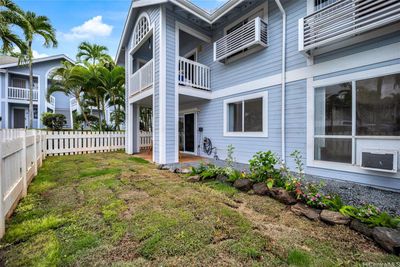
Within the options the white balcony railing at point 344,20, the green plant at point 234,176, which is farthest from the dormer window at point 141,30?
the green plant at point 234,176

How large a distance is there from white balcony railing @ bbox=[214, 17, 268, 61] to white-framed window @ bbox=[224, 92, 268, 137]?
1.66m

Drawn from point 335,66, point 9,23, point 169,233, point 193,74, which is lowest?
point 169,233

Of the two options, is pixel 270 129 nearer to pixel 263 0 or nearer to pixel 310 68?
pixel 310 68

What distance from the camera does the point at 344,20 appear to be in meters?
4.15

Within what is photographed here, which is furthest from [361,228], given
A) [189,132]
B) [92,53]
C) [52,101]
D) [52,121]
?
[52,101]

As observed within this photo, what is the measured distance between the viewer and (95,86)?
10.7 meters

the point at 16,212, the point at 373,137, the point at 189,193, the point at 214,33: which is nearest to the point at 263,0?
the point at 214,33

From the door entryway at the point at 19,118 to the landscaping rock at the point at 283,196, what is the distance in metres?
24.4

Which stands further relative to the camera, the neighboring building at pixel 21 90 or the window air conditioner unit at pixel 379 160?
the neighboring building at pixel 21 90

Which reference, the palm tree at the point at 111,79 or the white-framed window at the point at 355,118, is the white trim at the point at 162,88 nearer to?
the white-framed window at the point at 355,118

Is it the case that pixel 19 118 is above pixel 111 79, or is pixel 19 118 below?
below

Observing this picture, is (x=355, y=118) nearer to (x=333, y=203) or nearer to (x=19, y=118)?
(x=333, y=203)

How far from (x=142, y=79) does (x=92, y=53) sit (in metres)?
9.62

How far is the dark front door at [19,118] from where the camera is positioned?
18.0 meters
